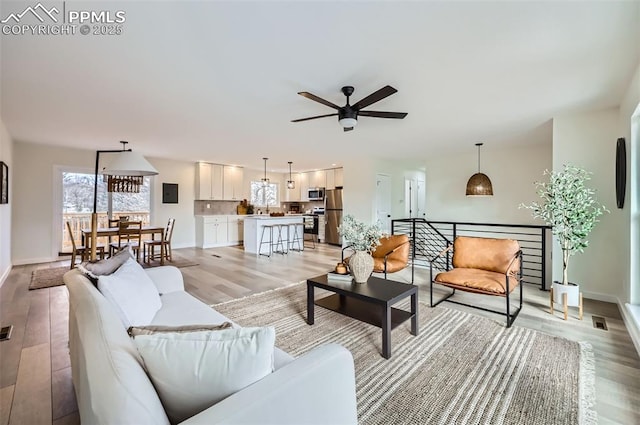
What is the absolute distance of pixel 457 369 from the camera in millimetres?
2105

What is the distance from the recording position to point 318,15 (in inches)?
73.5

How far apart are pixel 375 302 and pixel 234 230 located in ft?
23.2

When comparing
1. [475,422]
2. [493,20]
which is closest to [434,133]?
[493,20]

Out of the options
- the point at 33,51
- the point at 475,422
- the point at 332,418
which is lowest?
the point at 475,422

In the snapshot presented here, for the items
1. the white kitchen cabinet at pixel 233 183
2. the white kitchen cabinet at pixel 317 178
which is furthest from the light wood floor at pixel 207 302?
the white kitchen cabinet at pixel 317 178

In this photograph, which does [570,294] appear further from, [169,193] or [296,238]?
[169,193]

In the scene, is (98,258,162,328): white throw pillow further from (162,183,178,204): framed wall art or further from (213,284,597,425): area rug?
(162,183,178,204): framed wall art

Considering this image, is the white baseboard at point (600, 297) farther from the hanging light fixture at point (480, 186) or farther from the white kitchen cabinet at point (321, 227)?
the white kitchen cabinet at point (321, 227)

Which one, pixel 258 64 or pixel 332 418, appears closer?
pixel 332 418

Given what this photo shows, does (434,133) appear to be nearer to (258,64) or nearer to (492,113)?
(492,113)

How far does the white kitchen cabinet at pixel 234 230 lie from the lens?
8.52 m

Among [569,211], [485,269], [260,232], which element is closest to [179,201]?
[260,232]

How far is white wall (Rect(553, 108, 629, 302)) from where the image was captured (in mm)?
3498

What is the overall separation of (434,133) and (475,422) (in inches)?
167
